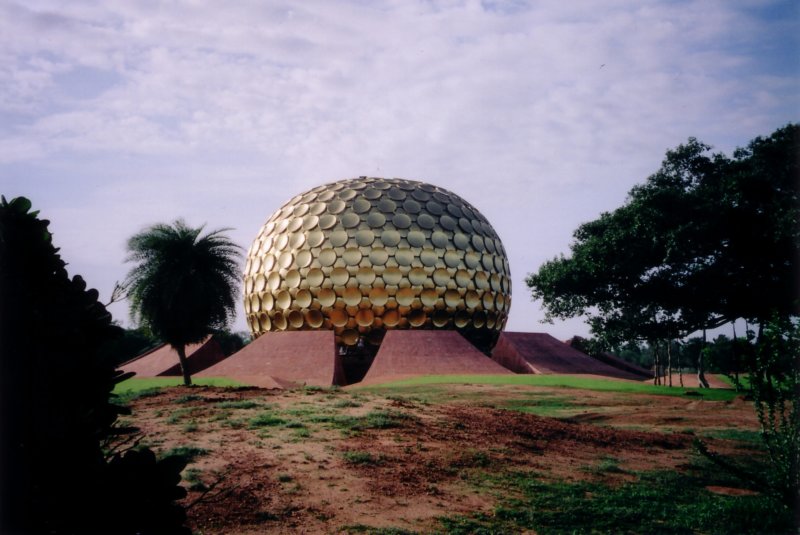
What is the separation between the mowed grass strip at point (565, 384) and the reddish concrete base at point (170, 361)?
10.5 meters

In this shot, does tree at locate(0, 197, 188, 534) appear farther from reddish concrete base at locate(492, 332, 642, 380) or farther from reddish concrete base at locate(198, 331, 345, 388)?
reddish concrete base at locate(492, 332, 642, 380)

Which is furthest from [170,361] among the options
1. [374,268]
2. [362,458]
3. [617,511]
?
[617,511]

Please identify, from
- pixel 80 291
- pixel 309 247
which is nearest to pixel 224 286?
pixel 309 247

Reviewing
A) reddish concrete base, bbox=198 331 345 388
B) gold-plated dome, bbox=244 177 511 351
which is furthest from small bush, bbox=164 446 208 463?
gold-plated dome, bbox=244 177 511 351

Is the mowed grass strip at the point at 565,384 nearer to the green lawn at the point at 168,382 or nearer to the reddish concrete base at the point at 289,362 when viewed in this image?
the reddish concrete base at the point at 289,362

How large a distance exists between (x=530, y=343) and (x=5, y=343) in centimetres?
2635

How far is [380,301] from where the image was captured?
26.8 metres

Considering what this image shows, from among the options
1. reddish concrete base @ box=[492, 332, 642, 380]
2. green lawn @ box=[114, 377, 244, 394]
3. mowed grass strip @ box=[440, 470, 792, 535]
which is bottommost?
mowed grass strip @ box=[440, 470, 792, 535]

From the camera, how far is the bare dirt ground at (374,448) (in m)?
6.50

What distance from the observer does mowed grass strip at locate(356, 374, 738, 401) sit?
57.2 ft

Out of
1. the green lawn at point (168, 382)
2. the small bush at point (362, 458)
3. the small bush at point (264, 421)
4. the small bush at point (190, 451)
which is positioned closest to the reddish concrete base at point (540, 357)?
the green lawn at point (168, 382)

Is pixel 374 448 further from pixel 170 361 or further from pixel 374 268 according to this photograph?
pixel 170 361

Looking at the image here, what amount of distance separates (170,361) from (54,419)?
26456 mm

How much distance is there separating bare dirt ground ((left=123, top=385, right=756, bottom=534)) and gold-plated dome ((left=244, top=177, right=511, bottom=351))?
1224cm
